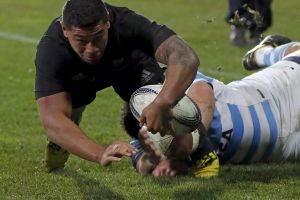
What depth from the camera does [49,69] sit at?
614 cm

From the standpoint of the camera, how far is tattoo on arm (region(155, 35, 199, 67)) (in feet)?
18.3

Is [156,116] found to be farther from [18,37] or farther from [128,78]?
[18,37]

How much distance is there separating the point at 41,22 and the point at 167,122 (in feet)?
43.8

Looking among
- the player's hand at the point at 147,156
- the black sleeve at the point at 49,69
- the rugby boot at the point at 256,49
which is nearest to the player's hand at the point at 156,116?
the player's hand at the point at 147,156

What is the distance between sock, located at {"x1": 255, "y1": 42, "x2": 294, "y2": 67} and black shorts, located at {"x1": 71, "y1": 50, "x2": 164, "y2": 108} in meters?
1.66

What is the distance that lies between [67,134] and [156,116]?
747 mm

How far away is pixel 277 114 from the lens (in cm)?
727

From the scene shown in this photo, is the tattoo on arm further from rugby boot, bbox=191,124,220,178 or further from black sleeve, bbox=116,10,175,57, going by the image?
rugby boot, bbox=191,124,220,178

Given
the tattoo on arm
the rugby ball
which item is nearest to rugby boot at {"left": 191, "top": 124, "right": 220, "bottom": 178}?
the rugby ball

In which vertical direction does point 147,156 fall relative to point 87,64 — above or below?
below

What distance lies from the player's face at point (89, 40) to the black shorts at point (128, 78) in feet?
1.95

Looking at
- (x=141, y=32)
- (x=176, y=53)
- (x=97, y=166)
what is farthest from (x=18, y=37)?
(x=176, y=53)

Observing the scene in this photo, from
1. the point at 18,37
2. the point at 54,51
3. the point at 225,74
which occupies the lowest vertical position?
the point at 18,37

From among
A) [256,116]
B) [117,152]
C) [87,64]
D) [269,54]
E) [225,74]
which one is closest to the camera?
[117,152]
